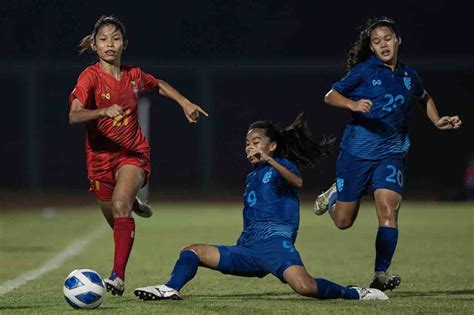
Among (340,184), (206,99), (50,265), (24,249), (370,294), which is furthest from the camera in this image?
(206,99)

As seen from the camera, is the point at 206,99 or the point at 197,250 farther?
the point at 206,99

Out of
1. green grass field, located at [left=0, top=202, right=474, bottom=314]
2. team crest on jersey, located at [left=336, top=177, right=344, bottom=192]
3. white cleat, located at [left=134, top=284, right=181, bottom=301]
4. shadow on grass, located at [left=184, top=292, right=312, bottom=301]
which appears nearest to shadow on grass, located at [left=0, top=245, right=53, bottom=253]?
green grass field, located at [left=0, top=202, right=474, bottom=314]

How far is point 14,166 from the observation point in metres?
28.0

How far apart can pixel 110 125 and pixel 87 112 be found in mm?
698

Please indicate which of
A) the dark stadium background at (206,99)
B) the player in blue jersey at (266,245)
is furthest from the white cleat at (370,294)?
the dark stadium background at (206,99)

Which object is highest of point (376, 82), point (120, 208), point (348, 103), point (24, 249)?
point (376, 82)

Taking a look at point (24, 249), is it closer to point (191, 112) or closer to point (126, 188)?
point (126, 188)

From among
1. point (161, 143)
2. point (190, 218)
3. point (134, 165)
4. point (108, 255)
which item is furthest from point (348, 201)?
point (161, 143)

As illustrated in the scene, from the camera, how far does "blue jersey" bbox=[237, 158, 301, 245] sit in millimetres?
7457

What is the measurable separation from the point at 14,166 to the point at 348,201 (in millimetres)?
20581

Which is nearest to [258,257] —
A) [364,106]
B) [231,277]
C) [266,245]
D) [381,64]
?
[266,245]

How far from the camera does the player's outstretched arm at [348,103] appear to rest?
7.52m

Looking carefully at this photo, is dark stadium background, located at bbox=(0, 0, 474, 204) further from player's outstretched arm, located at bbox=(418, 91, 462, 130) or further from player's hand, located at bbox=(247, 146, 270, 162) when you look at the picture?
player's hand, located at bbox=(247, 146, 270, 162)

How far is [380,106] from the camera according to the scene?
8.13 metres
